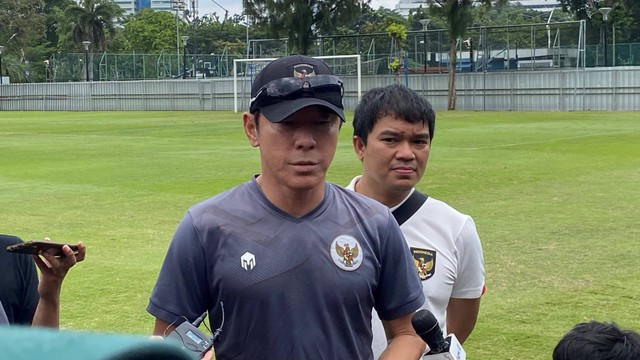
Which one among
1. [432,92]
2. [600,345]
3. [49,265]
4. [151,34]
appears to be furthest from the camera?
[151,34]

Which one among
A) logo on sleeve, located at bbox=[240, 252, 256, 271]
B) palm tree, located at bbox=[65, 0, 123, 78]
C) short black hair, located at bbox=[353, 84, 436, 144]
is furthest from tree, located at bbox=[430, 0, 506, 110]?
palm tree, located at bbox=[65, 0, 123, 78]

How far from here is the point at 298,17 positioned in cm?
5547

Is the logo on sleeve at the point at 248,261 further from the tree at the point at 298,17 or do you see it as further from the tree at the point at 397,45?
the tree at the point at 298,17

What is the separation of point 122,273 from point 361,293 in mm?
7257

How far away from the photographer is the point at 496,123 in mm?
35125

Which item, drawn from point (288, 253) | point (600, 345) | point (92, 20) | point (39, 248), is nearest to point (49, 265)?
point (39, 248)

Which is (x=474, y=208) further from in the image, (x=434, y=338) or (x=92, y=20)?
(x=92, y=20)

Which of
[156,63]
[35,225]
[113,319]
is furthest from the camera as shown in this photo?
[156,63]

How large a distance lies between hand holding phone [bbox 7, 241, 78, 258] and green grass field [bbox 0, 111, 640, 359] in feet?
13.2

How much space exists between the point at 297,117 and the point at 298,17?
176 feet

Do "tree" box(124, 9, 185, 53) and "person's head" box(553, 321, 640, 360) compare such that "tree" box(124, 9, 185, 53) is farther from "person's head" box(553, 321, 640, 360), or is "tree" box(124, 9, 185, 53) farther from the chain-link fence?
"person's head" box(553, 321, 640, 360)

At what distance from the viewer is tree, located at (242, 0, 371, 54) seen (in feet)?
182

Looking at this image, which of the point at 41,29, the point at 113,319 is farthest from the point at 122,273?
the point at 41,29

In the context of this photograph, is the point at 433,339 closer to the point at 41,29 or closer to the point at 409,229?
the point at 409,229
